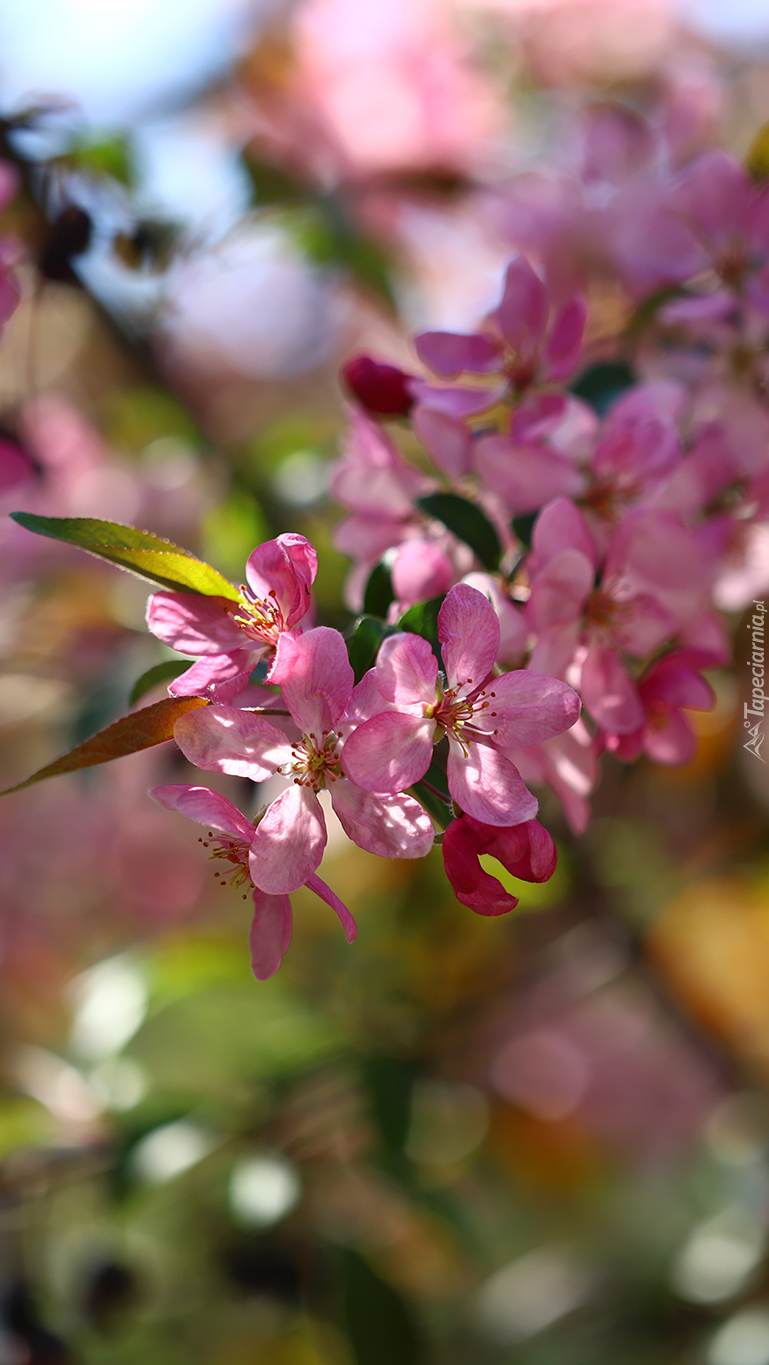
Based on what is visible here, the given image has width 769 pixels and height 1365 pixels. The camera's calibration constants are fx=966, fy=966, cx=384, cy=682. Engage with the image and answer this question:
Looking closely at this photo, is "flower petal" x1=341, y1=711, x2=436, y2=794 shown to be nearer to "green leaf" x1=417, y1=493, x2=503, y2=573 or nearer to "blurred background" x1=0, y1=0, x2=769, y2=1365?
"green leaf" x1=417, y1=493, x2=503, y2=573

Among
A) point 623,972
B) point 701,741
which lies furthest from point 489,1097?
point 701,741

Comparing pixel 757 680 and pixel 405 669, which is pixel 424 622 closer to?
pixel 405 669

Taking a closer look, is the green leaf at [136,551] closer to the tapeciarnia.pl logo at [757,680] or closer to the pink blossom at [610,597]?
the pink blossom at [610,597]

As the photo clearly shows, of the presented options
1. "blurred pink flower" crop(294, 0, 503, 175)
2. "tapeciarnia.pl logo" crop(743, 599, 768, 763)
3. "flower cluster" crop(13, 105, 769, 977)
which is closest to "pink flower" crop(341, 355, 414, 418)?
"flower cluster" crop(13, 105, 769, 977)

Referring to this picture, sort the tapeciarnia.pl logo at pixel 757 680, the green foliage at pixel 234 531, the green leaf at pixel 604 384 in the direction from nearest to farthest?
1. the green leaf at pixel 604 384
2. the tapeciarnia.pl logo at pixel 757 680
3. the green foliage at pixel 234 531

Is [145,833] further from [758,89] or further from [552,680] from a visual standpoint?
[758,89]

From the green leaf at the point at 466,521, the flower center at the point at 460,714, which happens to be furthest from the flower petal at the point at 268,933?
the green leaf at the point at 466,521

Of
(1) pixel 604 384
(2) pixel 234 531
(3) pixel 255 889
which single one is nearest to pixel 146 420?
(2) pixel 234 531
